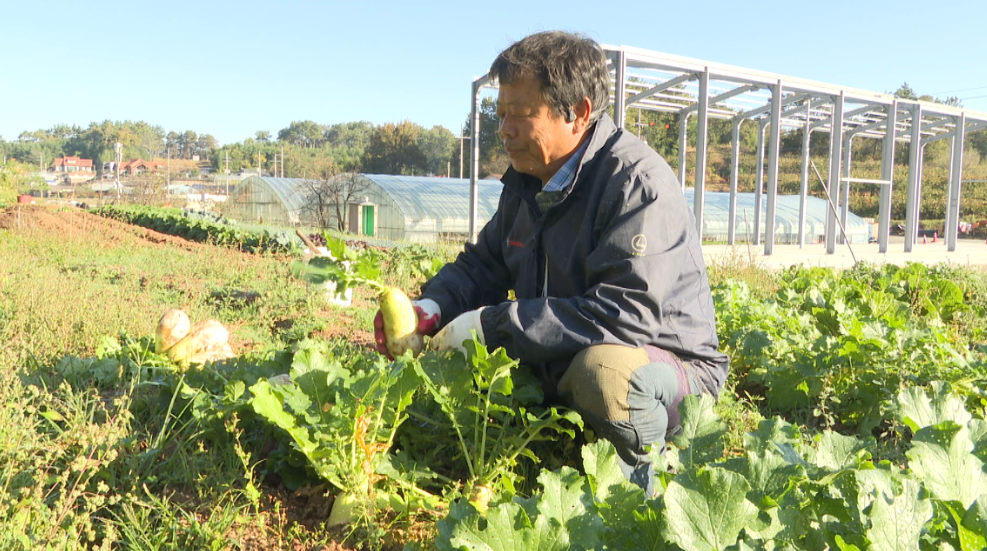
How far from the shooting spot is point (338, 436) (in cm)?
179

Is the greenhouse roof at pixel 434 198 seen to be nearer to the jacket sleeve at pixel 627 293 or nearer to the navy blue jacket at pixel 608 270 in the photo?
the navy blue jacket at pixel 608 270

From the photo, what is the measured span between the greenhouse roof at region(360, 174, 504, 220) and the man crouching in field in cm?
1708

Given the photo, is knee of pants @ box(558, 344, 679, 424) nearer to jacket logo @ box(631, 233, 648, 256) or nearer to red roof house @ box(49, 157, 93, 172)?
jacket logo @ box(631, 233, 648, 256)

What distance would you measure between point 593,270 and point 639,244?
178 millimetres

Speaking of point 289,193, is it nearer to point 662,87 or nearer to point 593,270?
point 662,87

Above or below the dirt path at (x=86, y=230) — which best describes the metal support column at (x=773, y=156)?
above

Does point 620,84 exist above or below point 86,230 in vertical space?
above

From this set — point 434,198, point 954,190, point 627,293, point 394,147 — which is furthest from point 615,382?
point 394,147

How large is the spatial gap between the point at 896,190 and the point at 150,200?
35868 millimetres

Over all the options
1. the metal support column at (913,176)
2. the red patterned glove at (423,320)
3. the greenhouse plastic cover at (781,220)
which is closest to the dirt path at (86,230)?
the red patterned glove at (423,320)

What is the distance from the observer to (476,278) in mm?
2873

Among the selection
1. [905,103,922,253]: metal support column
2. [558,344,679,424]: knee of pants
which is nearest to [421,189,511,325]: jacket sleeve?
[558,344,679,424]: knee of pants

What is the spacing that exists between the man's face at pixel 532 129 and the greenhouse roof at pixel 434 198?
17.1m

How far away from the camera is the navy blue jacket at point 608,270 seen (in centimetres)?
208
